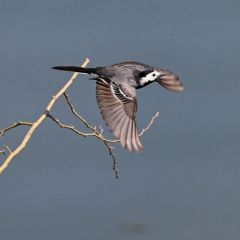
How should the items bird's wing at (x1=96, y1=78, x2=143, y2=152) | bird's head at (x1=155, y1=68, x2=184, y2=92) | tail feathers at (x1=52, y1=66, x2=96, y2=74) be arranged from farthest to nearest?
bird's head at (x1=155, y1=68, x2=184, y2=92), tail feathers at (x1=52, y1=66, x2=96, y2=74), bird's wing at (x1=96, y1=78, x2=143, y2=152)

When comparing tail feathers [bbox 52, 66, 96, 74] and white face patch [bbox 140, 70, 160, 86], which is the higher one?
tail feathers [bbox 52, 66, 96, 74]

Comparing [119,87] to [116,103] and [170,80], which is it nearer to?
[116,103]

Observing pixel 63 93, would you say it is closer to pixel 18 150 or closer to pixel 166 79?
pixel 18 150

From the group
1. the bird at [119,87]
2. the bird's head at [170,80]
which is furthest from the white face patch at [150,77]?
the bird's head at [170,80]

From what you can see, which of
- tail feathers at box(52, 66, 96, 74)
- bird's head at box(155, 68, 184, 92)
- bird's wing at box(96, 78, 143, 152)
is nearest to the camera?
bird's wing at box(96, 78, 143, 152)

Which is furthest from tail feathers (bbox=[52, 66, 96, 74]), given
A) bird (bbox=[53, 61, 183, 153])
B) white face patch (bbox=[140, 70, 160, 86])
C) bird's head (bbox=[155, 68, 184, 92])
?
bird's head (bbox=[155, 68, 184, 92])

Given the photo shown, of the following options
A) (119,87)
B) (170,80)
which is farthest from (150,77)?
(170,80)

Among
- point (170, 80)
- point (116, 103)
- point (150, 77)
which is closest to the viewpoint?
point (116, 103)

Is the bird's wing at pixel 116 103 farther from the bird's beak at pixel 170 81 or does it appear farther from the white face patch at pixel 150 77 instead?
the bird's beak at pixel 170 81

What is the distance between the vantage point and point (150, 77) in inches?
142

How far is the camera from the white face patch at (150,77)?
11.7ft

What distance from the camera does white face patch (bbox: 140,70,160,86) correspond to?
141 inches

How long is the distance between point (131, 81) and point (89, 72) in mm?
216

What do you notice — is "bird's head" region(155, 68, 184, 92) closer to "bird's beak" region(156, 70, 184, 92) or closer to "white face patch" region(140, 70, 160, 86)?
"bird's beak" region(156, 70, 184, 92)
